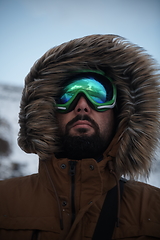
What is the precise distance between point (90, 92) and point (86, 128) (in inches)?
14.5

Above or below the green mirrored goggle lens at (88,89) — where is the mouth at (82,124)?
below

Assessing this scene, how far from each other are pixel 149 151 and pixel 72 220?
2.88 feet

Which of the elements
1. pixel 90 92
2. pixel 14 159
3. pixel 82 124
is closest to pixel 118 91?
pixel 90 92

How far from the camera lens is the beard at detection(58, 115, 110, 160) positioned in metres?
1.66

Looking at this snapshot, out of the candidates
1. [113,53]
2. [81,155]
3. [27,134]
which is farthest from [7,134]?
[113,53]

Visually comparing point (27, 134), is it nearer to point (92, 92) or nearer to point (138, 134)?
point (92, 92)

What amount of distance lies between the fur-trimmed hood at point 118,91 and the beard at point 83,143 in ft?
0.47

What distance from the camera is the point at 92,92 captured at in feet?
5.93

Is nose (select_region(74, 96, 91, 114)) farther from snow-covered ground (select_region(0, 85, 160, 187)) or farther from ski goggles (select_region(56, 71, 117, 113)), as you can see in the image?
snow-covered ground (select_region(0, 85, 160, 187))

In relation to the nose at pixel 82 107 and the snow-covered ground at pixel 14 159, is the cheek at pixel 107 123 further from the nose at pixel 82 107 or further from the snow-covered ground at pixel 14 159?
the snow-covered ground at pixel 14 159

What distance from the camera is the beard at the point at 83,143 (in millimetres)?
1662

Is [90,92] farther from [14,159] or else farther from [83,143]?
[14,159]

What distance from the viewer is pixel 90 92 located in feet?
5.91

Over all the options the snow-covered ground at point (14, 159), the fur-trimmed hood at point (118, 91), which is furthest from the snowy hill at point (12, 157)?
the fur-trimmed hood at point (118, 91)
